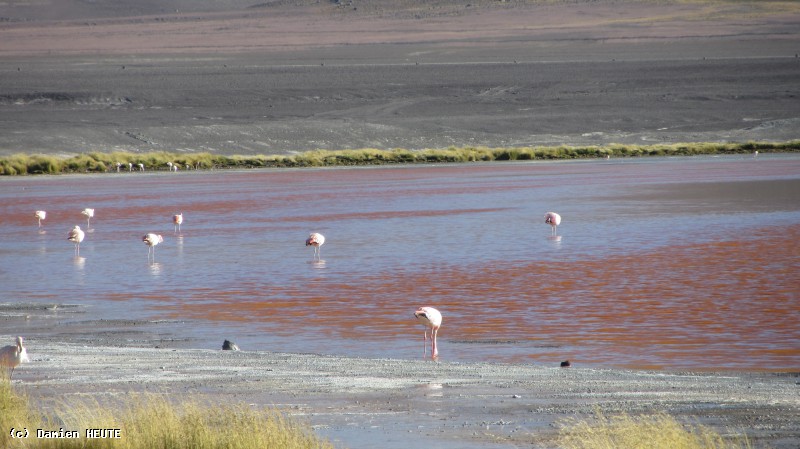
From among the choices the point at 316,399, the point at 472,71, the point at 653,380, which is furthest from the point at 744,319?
the point at 472,71

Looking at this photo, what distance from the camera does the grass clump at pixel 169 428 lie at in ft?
24.2

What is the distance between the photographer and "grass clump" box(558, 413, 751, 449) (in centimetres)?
710

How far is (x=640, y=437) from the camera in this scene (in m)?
7.30

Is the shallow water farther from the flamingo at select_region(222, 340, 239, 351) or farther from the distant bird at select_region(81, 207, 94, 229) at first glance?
the flamingo at select_region(222, 340, 239, 351)

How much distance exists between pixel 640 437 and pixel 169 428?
2.67m

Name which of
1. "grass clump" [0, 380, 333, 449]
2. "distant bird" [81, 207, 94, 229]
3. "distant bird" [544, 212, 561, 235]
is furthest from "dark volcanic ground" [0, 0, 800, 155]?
"grass clump" [0, 380, 333, 449]

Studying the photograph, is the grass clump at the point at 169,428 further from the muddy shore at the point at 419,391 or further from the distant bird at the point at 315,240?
the distant bird at the point at 315,240

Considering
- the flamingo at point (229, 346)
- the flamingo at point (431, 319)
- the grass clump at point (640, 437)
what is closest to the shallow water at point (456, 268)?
the flamingo at point (431, 319)

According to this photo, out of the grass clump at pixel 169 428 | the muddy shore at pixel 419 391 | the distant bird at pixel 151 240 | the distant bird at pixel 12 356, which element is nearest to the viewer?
the grass clump at pixel 169 428

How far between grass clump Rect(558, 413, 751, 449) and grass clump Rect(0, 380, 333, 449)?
57.4 inches

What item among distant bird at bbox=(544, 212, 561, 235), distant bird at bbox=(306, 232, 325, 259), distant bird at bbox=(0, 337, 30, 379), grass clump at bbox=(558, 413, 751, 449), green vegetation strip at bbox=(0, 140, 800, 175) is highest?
distant bird at bbox=(0, 337, 30, 379)

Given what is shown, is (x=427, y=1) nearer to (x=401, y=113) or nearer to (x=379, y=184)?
(x=401, y=113)

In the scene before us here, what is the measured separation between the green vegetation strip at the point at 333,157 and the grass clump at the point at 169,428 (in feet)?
152

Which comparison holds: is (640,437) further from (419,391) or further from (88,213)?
(88,213)
